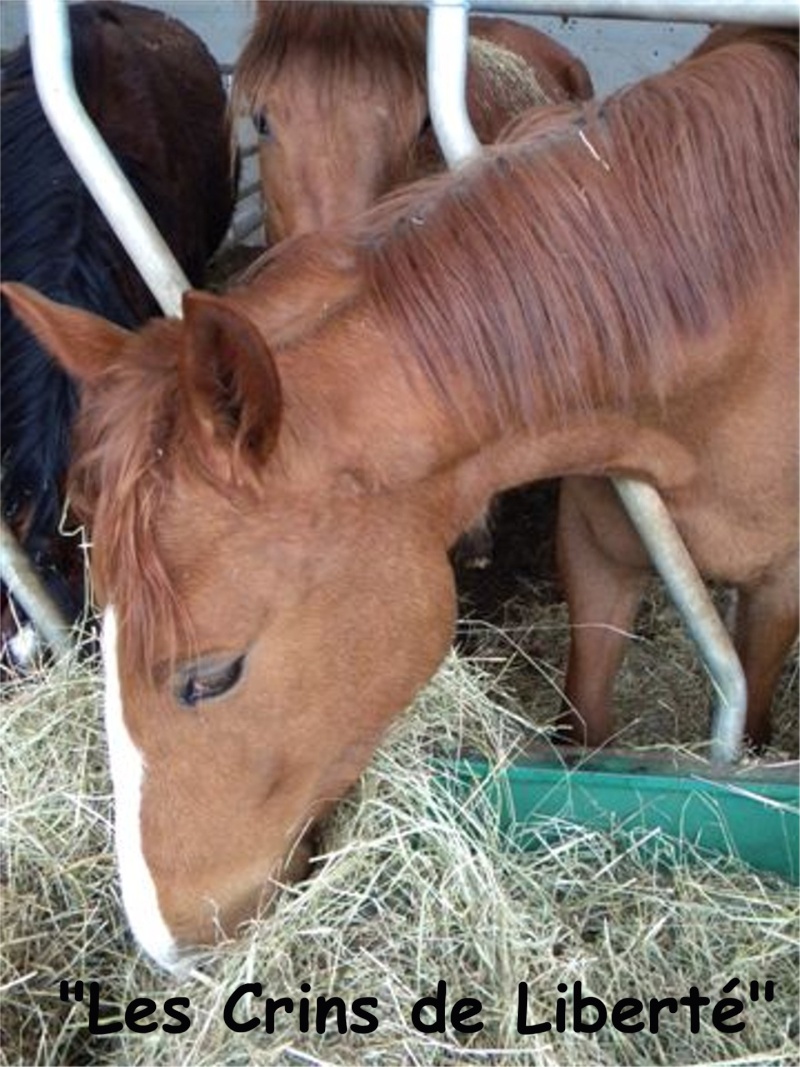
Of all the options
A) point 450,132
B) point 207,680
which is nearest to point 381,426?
point 207,680

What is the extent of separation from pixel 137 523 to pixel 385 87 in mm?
1245

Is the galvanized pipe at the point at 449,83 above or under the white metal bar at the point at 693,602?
above

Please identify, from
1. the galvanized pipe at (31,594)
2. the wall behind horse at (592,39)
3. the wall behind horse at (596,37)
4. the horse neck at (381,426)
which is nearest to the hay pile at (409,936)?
the galvanized pipe at (31,594)

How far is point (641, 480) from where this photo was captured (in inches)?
65.6

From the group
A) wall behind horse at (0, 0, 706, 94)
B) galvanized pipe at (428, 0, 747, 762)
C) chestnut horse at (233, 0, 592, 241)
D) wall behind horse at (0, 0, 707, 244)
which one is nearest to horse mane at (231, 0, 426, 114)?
chestnut horse at (233, 0, 592, 241)

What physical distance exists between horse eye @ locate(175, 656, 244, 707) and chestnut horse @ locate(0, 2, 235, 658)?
2.34 ft

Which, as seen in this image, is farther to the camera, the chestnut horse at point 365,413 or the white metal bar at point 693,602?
the white metal bar at point 693,602

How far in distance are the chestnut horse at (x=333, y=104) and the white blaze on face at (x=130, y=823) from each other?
1085 millimetres

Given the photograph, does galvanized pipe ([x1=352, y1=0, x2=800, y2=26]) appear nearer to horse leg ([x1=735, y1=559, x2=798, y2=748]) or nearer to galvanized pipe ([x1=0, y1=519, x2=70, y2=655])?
horse leg ([x1=735, y1=559, x2=798, y2=748])

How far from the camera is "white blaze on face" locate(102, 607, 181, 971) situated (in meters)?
1.33

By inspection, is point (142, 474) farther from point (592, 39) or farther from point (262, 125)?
point (592, 39)

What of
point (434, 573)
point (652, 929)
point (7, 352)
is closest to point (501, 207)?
point (434, 573)

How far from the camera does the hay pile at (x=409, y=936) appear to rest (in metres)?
1.49

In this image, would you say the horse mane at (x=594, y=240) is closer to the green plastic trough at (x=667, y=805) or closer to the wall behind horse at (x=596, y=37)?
the green plastic trough at (x=667, y=805)
